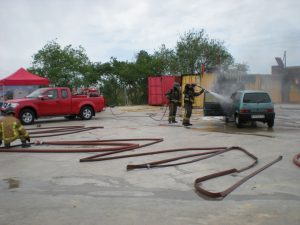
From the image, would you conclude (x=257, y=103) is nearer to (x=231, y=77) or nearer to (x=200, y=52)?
(x=231, y=77)

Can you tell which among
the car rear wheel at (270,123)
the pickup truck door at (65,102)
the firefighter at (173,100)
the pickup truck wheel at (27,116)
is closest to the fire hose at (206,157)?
the car rear wheel at (270,123)

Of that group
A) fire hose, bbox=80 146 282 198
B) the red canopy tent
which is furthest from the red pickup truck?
fire hose, bbox=80 146 282 198

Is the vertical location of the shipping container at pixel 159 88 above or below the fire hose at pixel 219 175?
above

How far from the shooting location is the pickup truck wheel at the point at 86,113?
2073cm

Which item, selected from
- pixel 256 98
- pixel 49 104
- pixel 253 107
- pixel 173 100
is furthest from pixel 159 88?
pixel 253 107

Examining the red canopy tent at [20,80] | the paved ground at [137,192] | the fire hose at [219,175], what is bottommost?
the paved ground at [137,192]

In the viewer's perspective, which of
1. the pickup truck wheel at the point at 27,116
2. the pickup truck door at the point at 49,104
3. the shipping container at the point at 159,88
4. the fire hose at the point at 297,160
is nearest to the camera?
the fire hose at the point at 297,160

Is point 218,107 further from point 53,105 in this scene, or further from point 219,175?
point 219,175

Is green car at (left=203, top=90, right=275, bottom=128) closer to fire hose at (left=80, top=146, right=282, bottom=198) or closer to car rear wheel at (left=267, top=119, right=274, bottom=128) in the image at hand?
car rear wheel at (left=267, top=119, right=274, bottom=128)

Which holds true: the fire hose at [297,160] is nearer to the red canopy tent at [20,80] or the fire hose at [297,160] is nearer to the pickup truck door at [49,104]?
the pickup truck door at [49,104]

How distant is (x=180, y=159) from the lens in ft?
29.1

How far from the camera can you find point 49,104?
63.7 ft

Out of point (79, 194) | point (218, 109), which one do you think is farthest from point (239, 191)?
point (218, 109)

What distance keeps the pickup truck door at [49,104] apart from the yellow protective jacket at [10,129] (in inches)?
334
